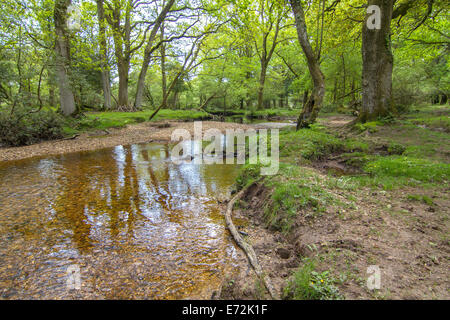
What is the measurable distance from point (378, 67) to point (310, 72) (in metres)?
2.46

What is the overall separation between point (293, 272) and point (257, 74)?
36457 millimetres

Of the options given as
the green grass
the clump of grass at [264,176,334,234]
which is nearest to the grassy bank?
the green grass

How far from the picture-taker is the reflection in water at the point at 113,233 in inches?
104

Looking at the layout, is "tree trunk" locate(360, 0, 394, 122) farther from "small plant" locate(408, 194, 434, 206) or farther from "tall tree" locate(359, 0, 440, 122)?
"small plant" locate(408, 194, 434, 206)

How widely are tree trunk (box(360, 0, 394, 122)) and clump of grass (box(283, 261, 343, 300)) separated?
8444mm

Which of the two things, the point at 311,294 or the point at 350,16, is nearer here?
the point at 311,294

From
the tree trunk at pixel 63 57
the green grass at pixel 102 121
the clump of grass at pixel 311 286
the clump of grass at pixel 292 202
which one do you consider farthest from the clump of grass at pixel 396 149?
the tree trunk at pixel 63 57

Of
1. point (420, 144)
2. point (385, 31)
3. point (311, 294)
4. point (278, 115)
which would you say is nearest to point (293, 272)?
point (311, 294)

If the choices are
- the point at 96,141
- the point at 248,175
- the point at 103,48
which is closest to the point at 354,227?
the point at 248,175

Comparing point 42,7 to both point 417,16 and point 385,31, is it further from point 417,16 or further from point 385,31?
point 417,16

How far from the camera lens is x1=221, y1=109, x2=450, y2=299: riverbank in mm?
2227

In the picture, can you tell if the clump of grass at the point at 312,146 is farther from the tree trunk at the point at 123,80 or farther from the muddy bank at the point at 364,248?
the tree trunk at the point at 123,80

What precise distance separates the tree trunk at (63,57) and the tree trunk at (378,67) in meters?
14.1
